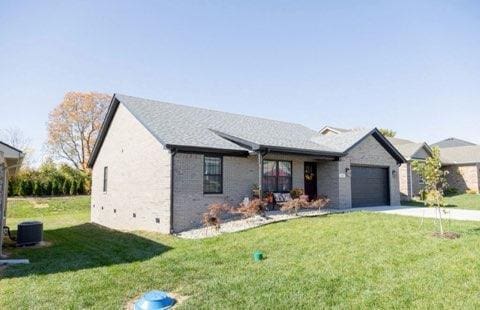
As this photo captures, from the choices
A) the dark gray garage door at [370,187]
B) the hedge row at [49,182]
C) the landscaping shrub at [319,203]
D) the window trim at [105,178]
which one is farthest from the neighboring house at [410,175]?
the hedge row at [49,182]

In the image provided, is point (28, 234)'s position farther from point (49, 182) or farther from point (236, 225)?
point (49, 182)

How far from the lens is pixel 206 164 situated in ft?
45.6

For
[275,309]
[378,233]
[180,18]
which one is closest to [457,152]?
[378,233]

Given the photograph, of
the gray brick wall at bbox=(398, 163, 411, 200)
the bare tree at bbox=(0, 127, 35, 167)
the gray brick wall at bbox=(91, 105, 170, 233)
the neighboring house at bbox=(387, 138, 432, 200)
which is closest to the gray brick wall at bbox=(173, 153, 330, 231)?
the gray brick wall at bbox=(91, 105, 170, 233)

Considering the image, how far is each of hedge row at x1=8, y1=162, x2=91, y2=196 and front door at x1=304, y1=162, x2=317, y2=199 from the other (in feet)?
70.9

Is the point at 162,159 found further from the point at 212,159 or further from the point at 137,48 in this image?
the point at 137,48

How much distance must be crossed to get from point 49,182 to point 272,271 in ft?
90.0

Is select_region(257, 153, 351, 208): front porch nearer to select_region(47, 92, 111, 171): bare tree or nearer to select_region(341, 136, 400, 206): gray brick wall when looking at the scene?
select_region(341, 136, 400, 206): gray brick wall

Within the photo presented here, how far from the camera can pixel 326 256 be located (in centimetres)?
784

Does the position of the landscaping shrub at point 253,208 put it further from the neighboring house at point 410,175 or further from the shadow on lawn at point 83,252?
the neighboring house at point 410,175

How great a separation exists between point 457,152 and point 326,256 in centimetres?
3222

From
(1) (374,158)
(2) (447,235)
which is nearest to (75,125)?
(1) (374,158)

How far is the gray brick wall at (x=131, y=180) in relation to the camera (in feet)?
43.5

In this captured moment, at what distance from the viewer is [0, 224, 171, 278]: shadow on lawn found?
7865 mm
